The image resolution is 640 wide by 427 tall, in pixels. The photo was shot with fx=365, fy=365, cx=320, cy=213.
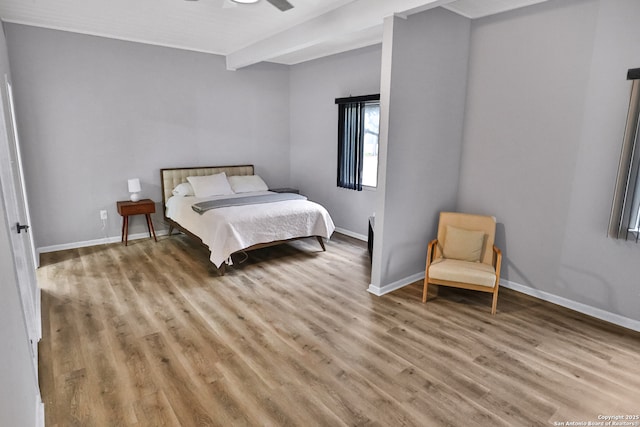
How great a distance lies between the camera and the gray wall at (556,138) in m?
2.94

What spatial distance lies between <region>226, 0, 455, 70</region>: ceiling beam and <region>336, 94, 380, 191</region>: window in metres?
1.26

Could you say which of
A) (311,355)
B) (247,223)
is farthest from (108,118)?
(311,355)

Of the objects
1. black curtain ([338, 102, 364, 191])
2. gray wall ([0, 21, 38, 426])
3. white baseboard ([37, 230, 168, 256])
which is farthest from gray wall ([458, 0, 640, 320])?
white baseboard ([37, 230, 168, 256])

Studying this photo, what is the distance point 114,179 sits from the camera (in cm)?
495

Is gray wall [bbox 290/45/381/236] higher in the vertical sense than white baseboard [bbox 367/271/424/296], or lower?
higher

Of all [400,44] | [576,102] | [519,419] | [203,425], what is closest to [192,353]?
[203,425]

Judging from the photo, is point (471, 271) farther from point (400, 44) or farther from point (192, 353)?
point (192, 353)

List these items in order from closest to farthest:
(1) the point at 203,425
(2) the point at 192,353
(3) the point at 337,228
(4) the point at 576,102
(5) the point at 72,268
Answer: (1) the point at 203,425 < (2) the point at 192,353 < (4) the point at 576,102 < (5) the point at 72,268 < (3) the point at 337,228

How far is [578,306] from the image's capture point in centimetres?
326

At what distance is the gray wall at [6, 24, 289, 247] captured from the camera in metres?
4.34

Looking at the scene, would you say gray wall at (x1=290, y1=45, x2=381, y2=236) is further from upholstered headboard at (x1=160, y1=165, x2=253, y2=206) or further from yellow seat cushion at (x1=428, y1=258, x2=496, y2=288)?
yellow seat cushion at (x1=428, y1=258, x2=496, y2=288)

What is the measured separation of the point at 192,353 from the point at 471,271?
7.77ft

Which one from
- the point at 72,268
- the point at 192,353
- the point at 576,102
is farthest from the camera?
the point at 72,268

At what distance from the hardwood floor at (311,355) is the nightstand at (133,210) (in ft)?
3.35
